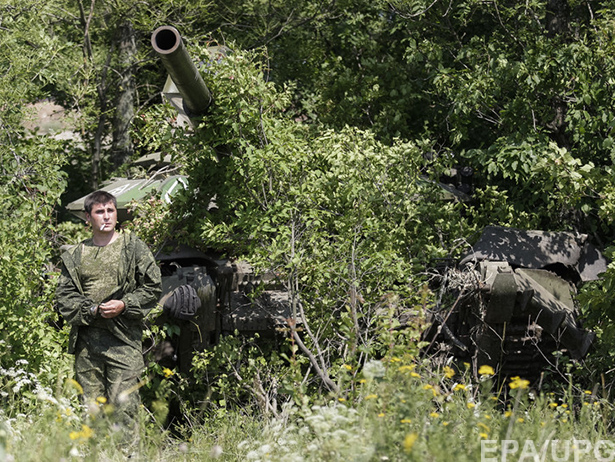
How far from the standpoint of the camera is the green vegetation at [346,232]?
391 cm

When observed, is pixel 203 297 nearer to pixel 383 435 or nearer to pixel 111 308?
pixel 111 308

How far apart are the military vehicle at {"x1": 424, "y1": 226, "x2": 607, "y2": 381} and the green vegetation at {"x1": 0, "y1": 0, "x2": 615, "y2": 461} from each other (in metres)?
0.22

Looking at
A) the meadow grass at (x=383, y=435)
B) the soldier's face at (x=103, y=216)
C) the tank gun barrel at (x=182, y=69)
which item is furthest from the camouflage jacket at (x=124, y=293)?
the tank gun barrel at (x=182, y=69)

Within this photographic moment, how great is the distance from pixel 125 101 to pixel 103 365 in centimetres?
923

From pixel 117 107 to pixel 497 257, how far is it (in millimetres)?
8191

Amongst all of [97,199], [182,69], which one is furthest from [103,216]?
[182,69]

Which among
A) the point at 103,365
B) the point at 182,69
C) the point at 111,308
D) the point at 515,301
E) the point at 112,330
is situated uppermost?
the point at 182,69

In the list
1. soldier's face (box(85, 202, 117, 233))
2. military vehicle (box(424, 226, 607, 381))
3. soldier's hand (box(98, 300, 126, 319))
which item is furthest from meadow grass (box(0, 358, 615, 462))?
military vehicle (box(424, 226, 607, 381))

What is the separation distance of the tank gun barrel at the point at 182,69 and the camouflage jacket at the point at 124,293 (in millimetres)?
1349

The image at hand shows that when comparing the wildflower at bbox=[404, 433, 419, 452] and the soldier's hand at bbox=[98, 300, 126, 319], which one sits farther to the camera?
the soldier's hand at bbox=[98, 300, 126, 319]

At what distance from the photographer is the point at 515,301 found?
7.00m

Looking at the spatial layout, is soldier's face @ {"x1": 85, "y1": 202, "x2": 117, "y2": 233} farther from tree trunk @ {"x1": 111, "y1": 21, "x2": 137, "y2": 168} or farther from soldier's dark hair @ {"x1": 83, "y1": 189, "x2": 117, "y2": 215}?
tree trunk @ {"x1": 111, "y1": 21, "x2": 137, "y2": 168}

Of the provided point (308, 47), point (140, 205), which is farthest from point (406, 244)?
point (308, 47)

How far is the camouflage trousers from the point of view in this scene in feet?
16.6
